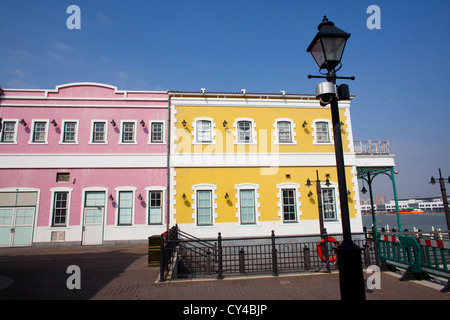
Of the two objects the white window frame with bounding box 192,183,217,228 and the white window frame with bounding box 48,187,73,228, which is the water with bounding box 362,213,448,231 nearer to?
the white window frame with bounding box 192,183,217,228

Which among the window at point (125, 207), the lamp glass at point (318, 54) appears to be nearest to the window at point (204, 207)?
the window at point (125, 207)

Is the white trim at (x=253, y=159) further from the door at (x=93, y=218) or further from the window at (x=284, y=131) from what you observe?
the door at (x=93, y=218)

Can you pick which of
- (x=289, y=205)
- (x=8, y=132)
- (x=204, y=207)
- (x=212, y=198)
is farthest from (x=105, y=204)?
(x=289, y=205)

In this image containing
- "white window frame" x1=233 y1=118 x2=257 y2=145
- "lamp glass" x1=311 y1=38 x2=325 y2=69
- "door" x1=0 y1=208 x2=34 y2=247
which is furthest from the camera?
"white window frame" x1=233 y1=118 x2=257 y2=145

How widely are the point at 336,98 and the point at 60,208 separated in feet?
55.3

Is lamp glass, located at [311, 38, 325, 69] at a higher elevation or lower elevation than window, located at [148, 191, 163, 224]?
higher

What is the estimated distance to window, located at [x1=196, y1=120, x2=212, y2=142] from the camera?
1655cm

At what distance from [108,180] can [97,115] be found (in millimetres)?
4385

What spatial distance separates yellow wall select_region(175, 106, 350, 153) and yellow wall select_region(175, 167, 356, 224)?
1.33m

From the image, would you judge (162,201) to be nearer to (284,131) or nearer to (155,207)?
(155,207)

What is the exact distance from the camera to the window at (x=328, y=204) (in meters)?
16.4

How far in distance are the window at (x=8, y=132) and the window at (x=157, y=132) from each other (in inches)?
330

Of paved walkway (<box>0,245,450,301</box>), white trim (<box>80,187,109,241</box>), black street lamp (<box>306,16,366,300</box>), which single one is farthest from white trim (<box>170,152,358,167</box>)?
black street lamp (<box>306,16,366,300</box>)
